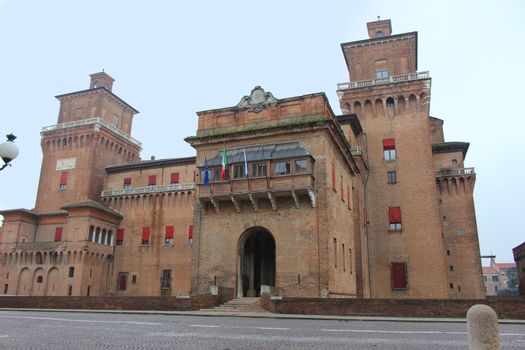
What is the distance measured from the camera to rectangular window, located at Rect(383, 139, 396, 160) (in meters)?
40.2

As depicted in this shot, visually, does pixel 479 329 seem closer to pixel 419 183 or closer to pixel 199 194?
pixel 199 194

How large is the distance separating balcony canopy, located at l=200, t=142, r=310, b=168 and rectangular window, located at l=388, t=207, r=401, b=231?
52.8ft

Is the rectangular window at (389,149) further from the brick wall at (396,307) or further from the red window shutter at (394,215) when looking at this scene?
the brick wall at (396,307)

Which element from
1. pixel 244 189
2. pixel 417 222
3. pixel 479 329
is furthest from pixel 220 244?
pixel 479 329

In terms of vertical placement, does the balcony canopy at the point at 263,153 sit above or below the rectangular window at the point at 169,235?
above

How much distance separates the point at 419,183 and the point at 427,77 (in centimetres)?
1009

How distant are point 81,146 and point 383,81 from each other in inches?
1431

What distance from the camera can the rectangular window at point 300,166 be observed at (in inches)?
1011

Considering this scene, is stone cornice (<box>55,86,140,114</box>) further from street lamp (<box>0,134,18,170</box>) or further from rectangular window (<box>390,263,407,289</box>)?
street lamp (<box>0,134,18,170</box>)

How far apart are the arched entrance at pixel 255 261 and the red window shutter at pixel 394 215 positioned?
13248mm

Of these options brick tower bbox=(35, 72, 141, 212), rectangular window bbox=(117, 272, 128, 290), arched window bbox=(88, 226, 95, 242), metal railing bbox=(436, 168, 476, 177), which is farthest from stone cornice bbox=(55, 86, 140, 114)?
metal railing bbox=(436, 168, 476, 177)

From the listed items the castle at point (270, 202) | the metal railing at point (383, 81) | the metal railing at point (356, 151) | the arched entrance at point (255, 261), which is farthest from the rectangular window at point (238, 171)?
the metal railing at point (383, 81)

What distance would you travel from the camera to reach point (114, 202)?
51.6 m

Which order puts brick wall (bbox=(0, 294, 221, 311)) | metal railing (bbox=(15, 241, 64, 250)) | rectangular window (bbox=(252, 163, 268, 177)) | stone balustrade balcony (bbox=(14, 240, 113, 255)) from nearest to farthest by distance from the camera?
brick wall (bbox=(0, 294, 221, 311)) < rectangular window (bbox=(252, 163, 268, 177)) < stone balustrade balcony (bbox=(14, 240, 113, 255)) < metal railing (bbox=(15, 241, 64, 250))
